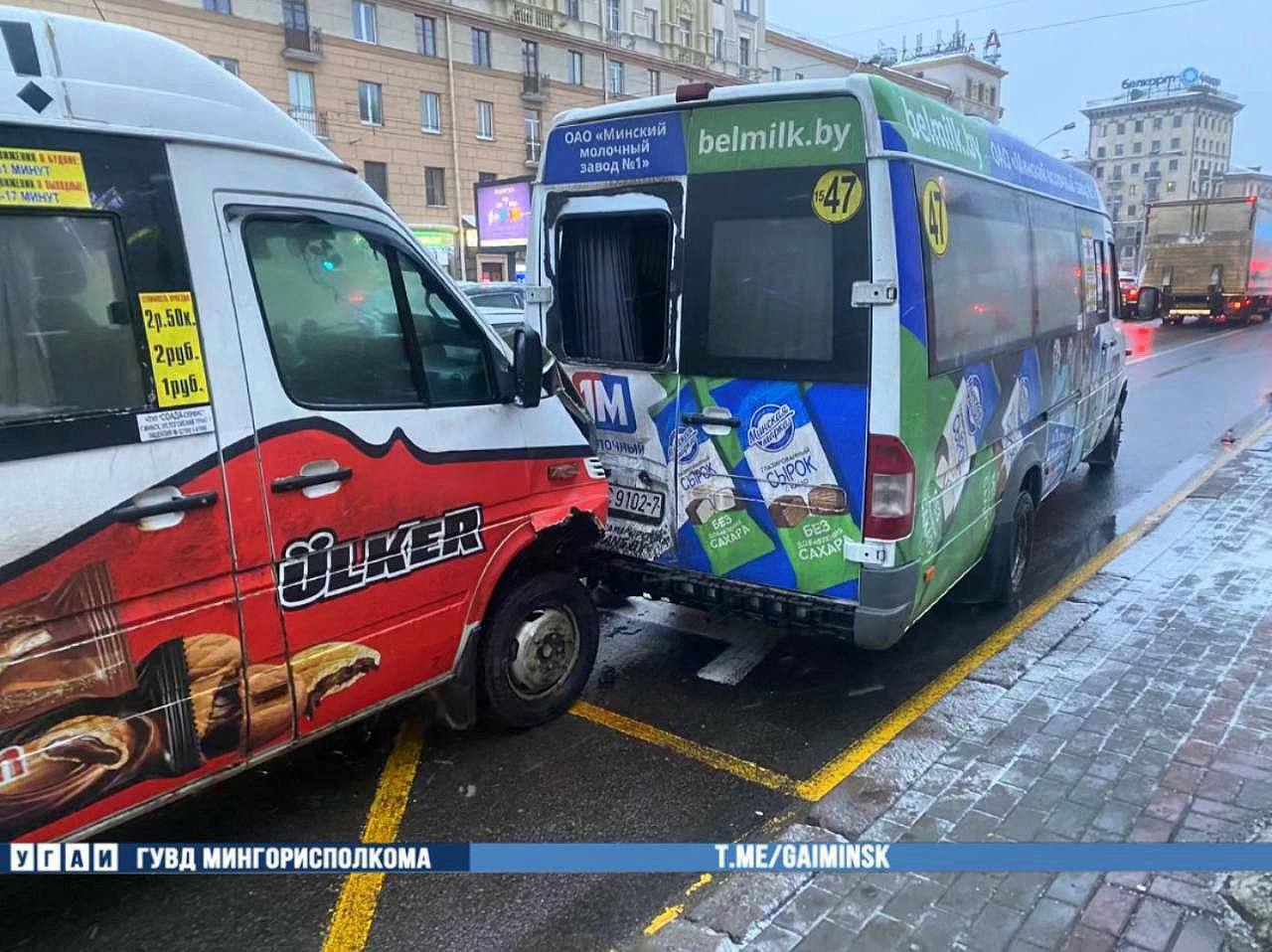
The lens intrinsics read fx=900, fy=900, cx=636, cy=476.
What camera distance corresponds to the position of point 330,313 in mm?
3248

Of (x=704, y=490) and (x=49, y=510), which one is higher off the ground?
(x=49, y=510)

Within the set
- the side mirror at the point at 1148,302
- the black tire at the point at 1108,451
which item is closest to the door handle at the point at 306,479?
the black tire at the point at 1108,451

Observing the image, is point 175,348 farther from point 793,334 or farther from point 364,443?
point 793,334

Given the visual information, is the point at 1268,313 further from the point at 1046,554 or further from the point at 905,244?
the point at 905,244

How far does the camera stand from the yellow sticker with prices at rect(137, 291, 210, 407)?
270 centimetres

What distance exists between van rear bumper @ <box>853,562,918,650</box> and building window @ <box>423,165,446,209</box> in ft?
122

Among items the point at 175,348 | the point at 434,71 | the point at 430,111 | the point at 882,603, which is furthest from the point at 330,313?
the point at 434,71

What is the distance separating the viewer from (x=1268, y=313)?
31.1m

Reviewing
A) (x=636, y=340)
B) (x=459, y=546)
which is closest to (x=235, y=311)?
(x=459, y=546)

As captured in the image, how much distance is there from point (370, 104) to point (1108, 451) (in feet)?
112

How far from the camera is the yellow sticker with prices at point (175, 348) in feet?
8.85

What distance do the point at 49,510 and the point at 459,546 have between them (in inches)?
58.9

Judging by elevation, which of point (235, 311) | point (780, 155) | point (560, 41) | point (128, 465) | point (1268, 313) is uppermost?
point (560, 41)

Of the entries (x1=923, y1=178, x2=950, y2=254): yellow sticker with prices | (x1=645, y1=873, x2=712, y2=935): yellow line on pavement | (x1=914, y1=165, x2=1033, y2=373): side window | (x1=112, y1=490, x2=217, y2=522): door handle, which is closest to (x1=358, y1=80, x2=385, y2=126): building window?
(x1=914, y1=165, x2=1033, y2=373): side window
